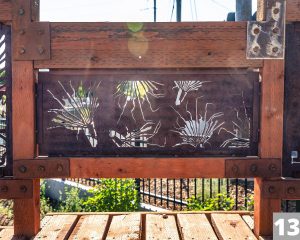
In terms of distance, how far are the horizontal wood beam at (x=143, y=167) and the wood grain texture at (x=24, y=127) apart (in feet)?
0.40

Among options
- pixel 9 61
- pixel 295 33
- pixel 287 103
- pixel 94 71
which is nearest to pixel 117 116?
pixel 94 71

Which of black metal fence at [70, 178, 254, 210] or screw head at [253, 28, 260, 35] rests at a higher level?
Answer: screw head at [253, 28, 260, 35]

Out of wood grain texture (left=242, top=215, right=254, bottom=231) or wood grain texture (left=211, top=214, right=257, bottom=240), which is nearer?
wood grain texture (left=211, top=214, right=257, bottom=240)

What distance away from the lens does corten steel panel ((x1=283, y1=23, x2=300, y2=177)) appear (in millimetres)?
2926

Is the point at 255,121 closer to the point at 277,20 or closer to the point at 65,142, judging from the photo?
the point at 277,20

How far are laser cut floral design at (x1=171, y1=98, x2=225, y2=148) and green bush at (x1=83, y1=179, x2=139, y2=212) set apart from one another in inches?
123

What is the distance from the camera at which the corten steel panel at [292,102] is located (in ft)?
9.60

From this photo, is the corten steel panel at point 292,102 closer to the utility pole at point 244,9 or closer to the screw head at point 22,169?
the screw head at point 22,169

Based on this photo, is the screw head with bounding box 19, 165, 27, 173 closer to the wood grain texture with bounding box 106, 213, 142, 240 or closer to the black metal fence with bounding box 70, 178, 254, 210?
the wood grain texture with bounding box 106, 213, 142, 240

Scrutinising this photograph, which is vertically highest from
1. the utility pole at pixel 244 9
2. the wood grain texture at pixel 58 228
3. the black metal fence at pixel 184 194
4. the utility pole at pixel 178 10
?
the utility pole at pixel 178 10

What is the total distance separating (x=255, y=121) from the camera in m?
2.94

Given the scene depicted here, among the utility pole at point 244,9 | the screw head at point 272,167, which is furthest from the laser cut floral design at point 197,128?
the utility pole at point 244,9

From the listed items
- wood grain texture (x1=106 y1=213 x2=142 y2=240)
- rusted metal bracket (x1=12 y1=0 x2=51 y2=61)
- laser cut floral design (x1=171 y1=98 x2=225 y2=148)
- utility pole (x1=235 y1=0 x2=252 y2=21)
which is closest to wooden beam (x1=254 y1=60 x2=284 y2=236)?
laser cut floral design (x1=171 y1=98 x2=225 y2=148)

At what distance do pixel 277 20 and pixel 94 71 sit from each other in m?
1.69
